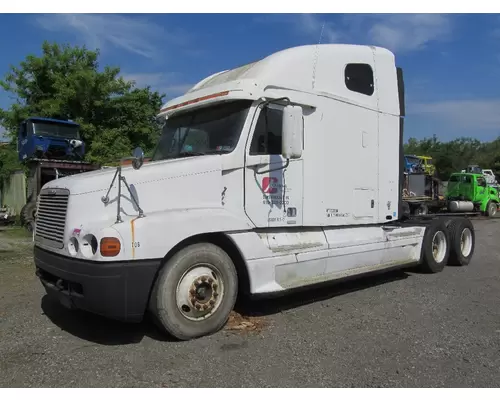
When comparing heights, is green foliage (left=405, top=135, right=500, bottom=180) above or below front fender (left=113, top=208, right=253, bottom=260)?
above

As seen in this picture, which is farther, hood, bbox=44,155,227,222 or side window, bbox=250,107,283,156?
side window, bbox=250,107,283,156

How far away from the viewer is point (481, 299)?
643 cm

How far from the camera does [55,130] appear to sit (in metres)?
17.2

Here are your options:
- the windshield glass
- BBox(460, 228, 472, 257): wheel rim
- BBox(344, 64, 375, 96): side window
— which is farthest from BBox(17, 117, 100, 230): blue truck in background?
BBox(460, 228, 472, 257): wheel rim

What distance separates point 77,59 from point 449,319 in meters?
22.2

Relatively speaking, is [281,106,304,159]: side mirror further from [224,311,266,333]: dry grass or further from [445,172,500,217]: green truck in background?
[445,172,500,217]: green truck in background

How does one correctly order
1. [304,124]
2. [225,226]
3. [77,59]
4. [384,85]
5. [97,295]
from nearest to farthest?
[97,295]
[225,226]
[304,124]
[384,85]
[77,59]

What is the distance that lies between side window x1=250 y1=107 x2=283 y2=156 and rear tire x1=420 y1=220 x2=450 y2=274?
4.04 meters

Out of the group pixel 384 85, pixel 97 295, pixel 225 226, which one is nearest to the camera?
pixel 97 295

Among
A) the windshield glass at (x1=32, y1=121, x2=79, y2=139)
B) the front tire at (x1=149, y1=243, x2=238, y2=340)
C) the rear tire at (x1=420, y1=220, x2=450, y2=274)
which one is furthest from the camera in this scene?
the windshield glass at (x1=32, y1=121, x2=79, y2=139)

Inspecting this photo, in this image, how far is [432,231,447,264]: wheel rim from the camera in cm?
854

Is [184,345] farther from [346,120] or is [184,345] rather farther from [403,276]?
[403,276]

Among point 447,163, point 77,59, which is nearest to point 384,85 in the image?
point 77,59

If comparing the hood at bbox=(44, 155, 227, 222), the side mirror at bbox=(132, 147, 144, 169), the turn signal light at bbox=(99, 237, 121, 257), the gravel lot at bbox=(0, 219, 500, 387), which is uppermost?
the side mirror at bbox=(132, 147, 144, 169)
